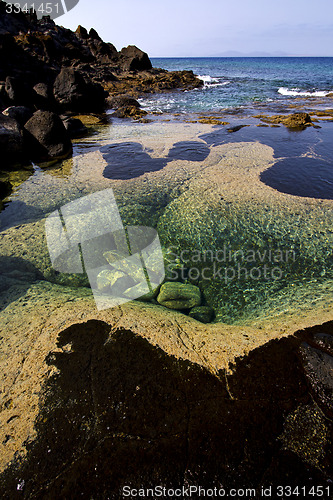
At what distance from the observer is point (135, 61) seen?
102 feet

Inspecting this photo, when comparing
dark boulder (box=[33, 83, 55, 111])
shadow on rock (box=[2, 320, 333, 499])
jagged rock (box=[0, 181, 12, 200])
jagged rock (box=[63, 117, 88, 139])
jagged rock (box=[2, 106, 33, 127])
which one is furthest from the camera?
dark boulder (box=[33, 83, 55, 111])

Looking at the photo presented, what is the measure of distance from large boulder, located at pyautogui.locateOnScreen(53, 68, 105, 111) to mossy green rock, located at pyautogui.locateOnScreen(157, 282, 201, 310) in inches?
540

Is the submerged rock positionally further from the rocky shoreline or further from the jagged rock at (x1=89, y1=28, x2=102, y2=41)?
the jagged rock at (x1=89, y1=28, x2=102, y2=41)

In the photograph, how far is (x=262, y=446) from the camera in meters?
1.50

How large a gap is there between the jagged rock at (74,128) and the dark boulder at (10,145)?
2.46m

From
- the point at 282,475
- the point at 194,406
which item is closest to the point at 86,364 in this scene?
the point at 194,406

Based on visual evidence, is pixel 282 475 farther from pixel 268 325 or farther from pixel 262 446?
pixel 268 325

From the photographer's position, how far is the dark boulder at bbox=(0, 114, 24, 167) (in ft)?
21.6

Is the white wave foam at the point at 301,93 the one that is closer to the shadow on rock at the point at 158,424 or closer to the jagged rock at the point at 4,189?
the jagged rock at the point at 4,189

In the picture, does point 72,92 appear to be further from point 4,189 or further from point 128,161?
point 4,189

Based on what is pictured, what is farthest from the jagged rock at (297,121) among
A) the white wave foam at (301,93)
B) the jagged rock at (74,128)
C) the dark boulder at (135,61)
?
the dark boulder at (135,61)

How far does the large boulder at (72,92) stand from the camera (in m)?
13.0

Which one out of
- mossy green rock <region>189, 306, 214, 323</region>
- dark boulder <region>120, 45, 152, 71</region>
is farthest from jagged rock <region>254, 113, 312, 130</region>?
dark boulder <region>120, 45, 152, 71</region>

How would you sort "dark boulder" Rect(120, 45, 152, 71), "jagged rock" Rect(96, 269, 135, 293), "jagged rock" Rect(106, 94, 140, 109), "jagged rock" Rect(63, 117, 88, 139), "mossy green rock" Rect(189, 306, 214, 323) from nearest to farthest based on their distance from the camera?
"mossy green rock" Rect(189, 306, 214, 323)
"jagged rock" Rect(96, 269, 135, 293)
"jagged rock" Rect(63, 117, 88, 139)
"jagged rock" Rect(106, 94, 140, 109)
"dark boulder" Rect(120, 45, 152, 71)
